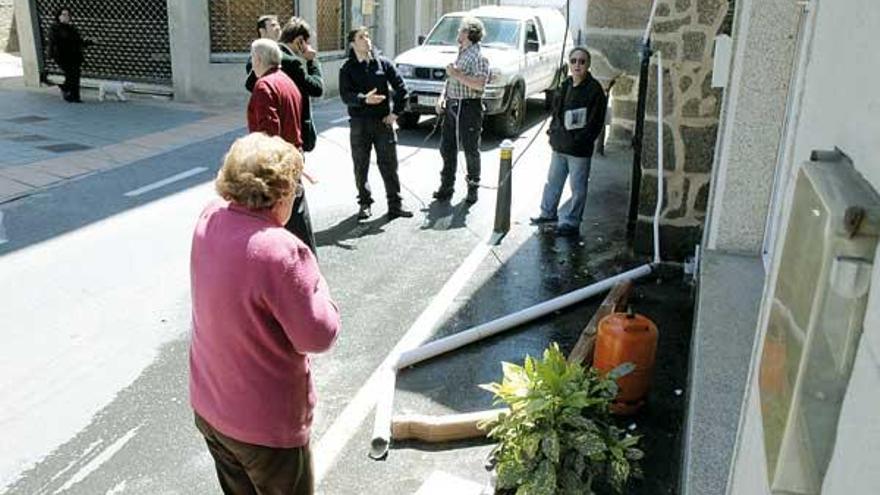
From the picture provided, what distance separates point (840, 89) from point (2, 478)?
3.90m

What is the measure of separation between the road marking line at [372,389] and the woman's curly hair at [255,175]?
1741mm

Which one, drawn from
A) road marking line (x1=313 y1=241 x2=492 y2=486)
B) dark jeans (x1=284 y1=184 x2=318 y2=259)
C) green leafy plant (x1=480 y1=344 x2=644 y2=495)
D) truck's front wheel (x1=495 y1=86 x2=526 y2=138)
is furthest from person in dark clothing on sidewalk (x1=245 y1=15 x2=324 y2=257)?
truck's front wheel (x1=495 y1=86 x2=526 y2=138)

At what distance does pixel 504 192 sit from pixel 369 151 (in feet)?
4.75

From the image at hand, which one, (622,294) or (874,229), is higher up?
(874,229)

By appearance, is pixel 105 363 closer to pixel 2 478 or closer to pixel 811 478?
pixel 2 478

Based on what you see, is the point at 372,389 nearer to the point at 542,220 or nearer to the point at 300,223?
the point at 300,223

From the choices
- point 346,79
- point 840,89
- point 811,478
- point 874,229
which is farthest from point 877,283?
point 346,79

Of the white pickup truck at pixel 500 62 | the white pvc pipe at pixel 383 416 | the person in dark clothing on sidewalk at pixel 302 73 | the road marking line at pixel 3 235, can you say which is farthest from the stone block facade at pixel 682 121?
the road marking line at pixel 3 235

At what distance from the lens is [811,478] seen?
114 centimetres

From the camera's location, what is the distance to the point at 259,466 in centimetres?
262

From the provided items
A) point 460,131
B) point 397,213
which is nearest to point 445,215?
point 397,213

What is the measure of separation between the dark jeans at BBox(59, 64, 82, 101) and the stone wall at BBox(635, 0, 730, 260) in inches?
460

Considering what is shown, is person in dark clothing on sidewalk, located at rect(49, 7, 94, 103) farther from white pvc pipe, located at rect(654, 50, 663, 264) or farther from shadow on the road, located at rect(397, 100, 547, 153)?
white pvc pipe, located at rect(654, 50, 663, 264)

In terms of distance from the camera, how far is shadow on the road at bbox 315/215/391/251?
23.1 feet
